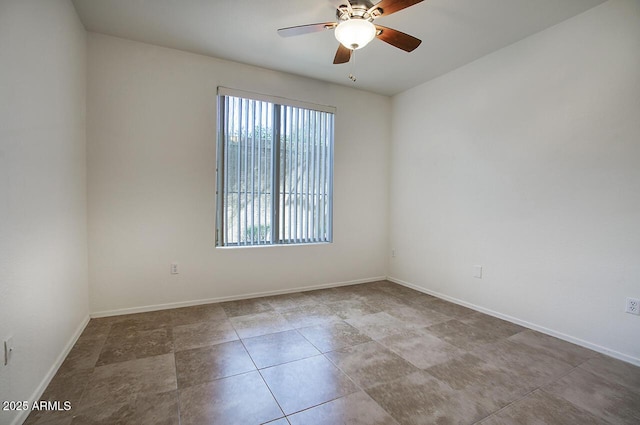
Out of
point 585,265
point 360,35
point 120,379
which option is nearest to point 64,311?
point 120,379

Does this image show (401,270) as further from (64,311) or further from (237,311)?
(64,311)

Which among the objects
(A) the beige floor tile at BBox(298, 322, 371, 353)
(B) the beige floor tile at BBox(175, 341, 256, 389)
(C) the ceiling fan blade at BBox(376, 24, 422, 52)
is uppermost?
(C) the ceiling fan blade at BBox(376, 24, 422, 52)

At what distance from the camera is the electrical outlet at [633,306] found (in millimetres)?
2185

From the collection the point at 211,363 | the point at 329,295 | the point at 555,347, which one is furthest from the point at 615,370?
the point at 211,363

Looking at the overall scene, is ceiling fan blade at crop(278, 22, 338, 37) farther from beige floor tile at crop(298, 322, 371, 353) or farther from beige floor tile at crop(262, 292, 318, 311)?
beige floor tile at crop(262, 292, 318, 311)

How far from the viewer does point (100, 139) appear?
2.84 m

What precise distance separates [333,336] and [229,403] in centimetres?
108

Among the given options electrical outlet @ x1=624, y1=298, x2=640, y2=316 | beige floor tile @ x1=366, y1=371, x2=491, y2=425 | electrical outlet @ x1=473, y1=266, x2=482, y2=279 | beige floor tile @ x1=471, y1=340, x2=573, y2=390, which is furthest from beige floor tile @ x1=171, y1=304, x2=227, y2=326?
electrical outlet @ x1=624, y1=298, x2=640, y2=316

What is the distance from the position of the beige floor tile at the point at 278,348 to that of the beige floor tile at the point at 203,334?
8.8 inches

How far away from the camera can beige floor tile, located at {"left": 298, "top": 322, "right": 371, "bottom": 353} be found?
2416 mm

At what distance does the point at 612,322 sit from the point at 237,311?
126 inches

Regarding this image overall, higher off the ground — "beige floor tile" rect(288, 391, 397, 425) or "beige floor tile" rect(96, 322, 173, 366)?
"beige floor tile" rect(96, 322, 173, 366)

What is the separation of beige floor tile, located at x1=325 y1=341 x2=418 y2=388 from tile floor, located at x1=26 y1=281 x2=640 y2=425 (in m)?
0.01

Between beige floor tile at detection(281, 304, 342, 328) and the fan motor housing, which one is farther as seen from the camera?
beige floor tile at detection(281, 304, 342, 328)
